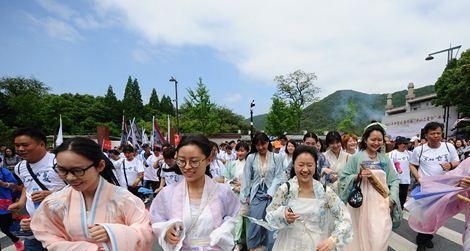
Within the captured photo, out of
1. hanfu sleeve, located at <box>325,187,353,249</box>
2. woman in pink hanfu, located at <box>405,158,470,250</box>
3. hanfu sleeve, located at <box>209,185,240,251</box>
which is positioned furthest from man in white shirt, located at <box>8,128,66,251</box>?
woman in pink hanfu, located at <box>405,158,470,250</box>

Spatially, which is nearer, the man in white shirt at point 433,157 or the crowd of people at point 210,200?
the crowd of people at point 210,200

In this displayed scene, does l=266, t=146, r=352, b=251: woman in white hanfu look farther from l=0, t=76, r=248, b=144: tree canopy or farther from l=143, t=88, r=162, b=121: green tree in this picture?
l=143, t=88, r=162, b=121: green tree

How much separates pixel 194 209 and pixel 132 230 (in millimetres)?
511

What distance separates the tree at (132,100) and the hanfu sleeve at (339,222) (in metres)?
57.7

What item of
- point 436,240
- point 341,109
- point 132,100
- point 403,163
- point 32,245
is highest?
point 132,100

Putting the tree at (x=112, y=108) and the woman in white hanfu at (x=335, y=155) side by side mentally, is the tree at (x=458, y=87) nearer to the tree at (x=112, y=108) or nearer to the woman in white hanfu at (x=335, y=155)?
the woman in white hanfu at (x=335, y=155)

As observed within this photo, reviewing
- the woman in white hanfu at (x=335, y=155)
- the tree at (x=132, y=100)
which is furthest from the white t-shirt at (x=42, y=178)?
the tree at (x=132, y=100)

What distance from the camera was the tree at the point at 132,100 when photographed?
193 feet

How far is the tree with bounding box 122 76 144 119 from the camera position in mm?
58781

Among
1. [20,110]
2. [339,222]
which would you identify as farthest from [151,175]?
[20,110]

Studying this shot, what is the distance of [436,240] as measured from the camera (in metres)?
5.55

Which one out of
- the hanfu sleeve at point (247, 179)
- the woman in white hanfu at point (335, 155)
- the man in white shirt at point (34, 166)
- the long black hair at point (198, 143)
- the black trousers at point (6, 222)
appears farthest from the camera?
the woman in white hanfu at point (335, 155)

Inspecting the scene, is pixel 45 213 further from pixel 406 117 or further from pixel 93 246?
pixel 406 117

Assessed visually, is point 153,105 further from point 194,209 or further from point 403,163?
point 194,209
